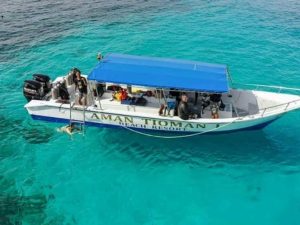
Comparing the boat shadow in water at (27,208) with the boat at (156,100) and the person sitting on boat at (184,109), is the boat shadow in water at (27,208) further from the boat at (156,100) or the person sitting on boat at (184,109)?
the person sitting on boat at (184,109)

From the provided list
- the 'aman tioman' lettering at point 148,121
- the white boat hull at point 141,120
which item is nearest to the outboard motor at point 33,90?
the white boat hull at point 141,120

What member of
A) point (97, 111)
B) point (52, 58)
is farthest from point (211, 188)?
point (52, 58)

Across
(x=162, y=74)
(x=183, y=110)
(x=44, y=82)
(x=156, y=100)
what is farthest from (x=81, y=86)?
(x=183, y=110)

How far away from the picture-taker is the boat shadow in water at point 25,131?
18.4 metres

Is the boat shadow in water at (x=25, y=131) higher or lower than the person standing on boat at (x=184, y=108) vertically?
lower

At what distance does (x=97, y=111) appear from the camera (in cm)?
1686

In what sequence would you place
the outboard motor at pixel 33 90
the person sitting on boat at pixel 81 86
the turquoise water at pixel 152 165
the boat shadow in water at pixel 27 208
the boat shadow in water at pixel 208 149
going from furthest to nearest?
the outboard motor at pixel 33 90 < the person sitting on boat at pixel 81 86 < the boat shadow in water at pixel 208 149 < the turquoise water at pixel 152 165 < the boat shadow in water at pixel 27 208

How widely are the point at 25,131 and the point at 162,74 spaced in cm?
849

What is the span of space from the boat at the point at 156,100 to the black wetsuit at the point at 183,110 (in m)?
0.21

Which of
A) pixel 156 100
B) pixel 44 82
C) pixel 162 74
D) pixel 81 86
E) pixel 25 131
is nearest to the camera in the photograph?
pixel 162 74

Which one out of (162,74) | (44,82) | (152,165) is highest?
(162,74)

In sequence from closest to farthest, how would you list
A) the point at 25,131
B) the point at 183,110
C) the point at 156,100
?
1. the point at 183,110
2. the point at 156,100
3. the point at 25,131

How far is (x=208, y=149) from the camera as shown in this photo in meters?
17.1

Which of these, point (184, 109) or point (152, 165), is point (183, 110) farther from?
point (152, 165)
